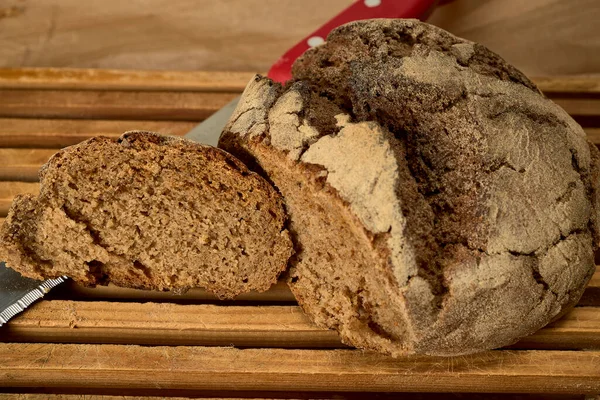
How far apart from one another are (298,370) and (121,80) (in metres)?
1.77

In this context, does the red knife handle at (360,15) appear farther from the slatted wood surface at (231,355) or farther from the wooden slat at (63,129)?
the slatted wood surface at (231,355)

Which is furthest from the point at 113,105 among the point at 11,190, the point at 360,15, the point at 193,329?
the point at 193,329

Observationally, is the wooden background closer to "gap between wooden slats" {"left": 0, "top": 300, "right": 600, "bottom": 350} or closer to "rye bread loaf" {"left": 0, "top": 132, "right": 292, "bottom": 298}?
"rye bread loaf" {"left": 0, "top": 132, "right": 292, "bottom": 298}

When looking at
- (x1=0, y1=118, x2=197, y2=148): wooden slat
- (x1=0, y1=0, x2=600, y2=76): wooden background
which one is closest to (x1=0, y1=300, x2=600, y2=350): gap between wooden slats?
(x1=0, y1=118, x2=197, y2=148): wooden slat

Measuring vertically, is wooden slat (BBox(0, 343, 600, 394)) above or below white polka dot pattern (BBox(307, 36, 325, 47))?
below

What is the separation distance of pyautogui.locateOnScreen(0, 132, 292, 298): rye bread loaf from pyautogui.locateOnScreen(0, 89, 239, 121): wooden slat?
0.94 m

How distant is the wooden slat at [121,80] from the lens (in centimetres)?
309

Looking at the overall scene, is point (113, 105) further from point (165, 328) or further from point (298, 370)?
point (298, 370)

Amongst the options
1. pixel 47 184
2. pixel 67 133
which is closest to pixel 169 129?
pixel 67 133

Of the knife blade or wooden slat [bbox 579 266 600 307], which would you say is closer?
wooden slat [bbox 579 266 600 307]

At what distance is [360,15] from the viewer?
9.25 ft

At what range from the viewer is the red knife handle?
275 cm

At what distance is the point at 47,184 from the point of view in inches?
81.6

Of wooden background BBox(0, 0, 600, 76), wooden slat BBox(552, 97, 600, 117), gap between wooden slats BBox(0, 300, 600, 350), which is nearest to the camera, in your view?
gap between wooden slats BBox(0, 300, 600, 350)
